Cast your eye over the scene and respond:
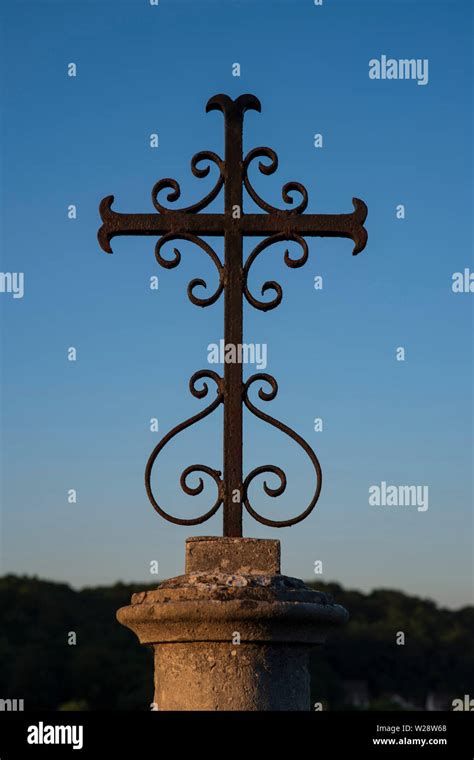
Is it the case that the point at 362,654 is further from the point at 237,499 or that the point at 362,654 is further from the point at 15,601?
the point at 237,499

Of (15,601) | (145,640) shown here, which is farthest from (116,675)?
(145,640)

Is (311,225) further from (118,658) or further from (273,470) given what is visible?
(118,658)

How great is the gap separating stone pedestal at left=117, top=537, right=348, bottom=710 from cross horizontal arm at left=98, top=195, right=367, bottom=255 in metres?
1.27

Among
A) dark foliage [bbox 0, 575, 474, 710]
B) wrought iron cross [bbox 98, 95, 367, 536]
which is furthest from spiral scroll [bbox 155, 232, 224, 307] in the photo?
dark foliage [bbox 0, 575, 474, 710]

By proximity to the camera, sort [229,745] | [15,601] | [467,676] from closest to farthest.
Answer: [229,745] → [15,601] → [467,676]

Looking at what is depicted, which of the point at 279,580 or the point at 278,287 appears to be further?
the point at 278,287

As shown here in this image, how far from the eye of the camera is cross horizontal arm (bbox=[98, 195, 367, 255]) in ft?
15.6

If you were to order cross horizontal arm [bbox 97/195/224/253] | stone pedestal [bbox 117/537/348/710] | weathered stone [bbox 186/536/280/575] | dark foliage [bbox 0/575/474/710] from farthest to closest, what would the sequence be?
1. dark foliage [bbox 0/575/474/710]
2. cross horizontal arm [bbox 97/195/224/253]
3. weathered stone [bbox 186/536/280/575]
4. stone pedestal [bbox 117/537/348/710]

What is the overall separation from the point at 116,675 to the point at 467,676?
16570 mm

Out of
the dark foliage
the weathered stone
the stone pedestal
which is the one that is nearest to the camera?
the stone pedestal

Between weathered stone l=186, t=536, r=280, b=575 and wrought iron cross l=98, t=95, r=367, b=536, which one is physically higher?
wrought iron cross l=98, t=95, r=367, b=536

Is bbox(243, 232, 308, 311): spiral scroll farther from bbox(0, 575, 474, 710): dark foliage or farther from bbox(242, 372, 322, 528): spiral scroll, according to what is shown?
bbox(0, 575, 474, 710): dark foliage

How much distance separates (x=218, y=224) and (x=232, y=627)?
5.33 feet

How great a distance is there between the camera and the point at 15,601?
1895 inches
